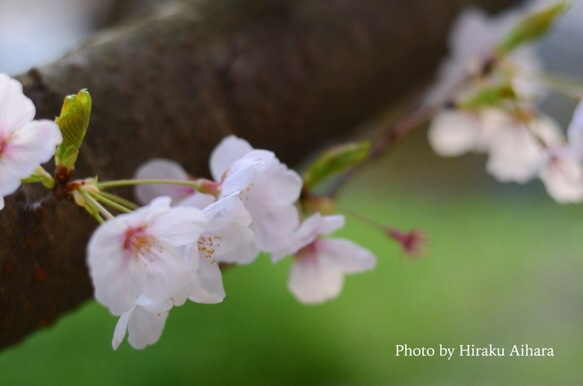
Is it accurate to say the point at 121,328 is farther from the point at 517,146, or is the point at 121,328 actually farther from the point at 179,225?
the point at 517,146

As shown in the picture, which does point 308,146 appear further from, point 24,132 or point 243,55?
point 24,132

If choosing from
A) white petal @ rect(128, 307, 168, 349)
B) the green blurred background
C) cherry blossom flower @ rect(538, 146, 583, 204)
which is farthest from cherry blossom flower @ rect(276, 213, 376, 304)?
the green blurred background

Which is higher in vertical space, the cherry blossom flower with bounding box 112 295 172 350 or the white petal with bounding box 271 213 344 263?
the white petal with bounding box 271 213 344 263

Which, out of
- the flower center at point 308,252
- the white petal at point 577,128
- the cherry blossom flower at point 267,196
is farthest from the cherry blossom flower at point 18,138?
the white petal at point 577,128

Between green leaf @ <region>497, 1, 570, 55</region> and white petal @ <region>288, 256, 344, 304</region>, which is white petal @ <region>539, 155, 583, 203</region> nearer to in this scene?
green leaf @ <region>497, 1, 570, 55</region>

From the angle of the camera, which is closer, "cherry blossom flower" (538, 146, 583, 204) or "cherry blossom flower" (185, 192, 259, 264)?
"cherry blossom flower" (185, 192, 259, 264)

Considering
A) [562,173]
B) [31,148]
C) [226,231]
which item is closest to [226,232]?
[226,231]
